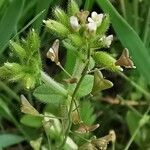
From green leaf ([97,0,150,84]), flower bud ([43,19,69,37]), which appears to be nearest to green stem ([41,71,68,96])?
flower bud ([43,19,69,37])

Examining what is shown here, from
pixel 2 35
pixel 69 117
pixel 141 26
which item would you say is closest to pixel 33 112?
pixel 69 117

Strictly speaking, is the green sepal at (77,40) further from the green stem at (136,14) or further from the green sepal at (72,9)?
the green stem at (136,14)

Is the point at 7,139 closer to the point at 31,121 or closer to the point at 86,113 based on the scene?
the point at 31,121

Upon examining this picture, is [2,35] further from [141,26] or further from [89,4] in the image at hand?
[141,26]

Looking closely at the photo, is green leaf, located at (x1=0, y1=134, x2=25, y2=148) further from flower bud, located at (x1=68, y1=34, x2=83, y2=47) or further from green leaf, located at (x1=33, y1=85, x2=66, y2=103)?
flower bud, located at (x1=68, y1=34, x2=83, y2=47)

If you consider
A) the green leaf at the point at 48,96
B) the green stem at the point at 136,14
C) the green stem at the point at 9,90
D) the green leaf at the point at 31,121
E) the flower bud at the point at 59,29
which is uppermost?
the flower bud at the point at 59,29

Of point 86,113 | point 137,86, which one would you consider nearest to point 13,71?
point 86,113

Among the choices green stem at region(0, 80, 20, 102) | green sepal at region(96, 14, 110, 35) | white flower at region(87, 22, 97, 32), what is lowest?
green stem at region(0, 80, 20, 102)

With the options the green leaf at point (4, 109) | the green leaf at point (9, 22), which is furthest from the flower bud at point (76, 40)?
the green leaf at point (4, 109)
